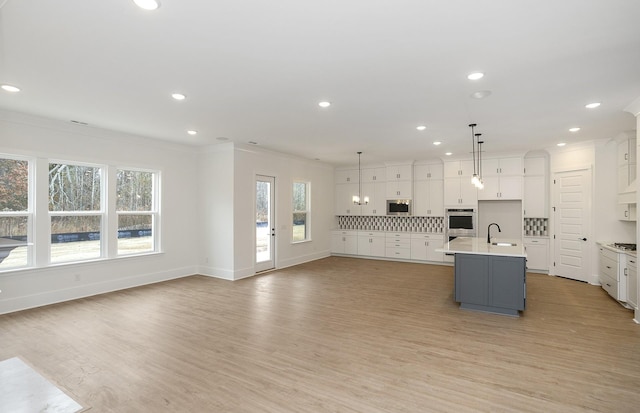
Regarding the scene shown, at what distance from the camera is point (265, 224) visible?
7590 millimetres

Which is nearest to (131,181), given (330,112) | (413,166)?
(330,112)

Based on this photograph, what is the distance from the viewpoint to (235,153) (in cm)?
663

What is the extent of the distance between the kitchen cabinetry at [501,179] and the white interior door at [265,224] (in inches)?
199

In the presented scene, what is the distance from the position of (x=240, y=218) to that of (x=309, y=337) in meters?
3.61

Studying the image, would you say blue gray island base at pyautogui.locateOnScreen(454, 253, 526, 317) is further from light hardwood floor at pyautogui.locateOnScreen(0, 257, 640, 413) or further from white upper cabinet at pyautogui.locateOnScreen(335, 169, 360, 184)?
white upper cabinet at pyautogui.locateOnScreen(335, 169, 360, 184)

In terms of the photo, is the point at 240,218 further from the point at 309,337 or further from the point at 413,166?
the point at 413,166

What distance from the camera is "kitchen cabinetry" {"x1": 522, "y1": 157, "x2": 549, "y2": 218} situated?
748 centimetres

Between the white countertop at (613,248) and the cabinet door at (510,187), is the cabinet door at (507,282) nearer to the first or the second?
the white countertop at (613,248)

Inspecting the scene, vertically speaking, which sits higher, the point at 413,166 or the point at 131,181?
the point at 413,166

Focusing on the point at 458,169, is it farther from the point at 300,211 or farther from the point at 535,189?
the point at 300,211

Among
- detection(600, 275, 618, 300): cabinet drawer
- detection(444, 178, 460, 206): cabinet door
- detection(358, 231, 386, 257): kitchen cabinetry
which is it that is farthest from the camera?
detection(358, 231, 386, 257): kitchen cabinetry

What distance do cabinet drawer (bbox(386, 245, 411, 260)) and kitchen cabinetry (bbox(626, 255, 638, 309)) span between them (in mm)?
4650

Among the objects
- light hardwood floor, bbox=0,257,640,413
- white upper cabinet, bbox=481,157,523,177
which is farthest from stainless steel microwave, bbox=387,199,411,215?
light hardwood floor, bbox=0,257,640,413


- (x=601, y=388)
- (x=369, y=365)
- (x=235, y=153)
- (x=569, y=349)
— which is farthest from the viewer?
(x=235, y=153)
